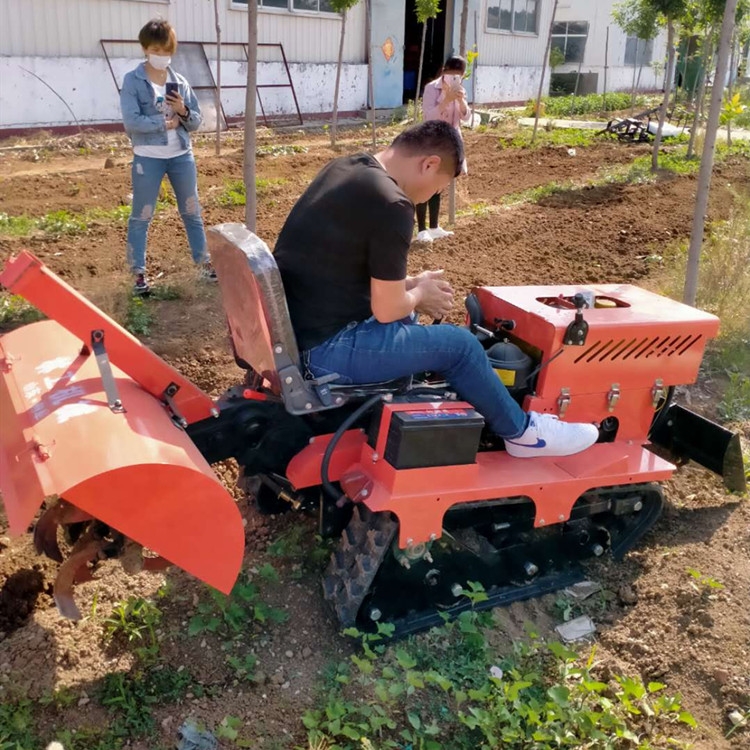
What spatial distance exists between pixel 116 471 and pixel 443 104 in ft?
21.7

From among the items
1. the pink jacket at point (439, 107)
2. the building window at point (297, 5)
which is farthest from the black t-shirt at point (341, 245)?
the building window at point (297, 5)

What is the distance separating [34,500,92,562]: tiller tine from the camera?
2.50m

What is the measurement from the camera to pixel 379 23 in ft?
66.2

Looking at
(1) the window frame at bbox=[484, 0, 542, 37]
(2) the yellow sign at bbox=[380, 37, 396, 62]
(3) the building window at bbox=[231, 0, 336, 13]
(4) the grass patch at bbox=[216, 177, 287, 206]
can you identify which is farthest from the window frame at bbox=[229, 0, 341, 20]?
(1) the window frame at bbox=[484, 0, 542, 37]

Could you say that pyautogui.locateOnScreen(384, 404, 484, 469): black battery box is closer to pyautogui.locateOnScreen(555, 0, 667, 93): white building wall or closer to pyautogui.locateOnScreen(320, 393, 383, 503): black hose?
pyautogui.locateOnScreen(320, 393, 383, 503): black hose

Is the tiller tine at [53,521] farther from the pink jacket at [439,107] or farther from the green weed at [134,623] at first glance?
the pink jacket at [439,107]

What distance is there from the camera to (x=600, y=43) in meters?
30.0

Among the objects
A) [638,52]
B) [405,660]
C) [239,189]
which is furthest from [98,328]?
[638,52]

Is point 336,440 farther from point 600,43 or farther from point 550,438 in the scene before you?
point 600,43

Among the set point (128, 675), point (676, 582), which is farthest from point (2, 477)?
point (676, 582)

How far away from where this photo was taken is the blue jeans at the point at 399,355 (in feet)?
9.69

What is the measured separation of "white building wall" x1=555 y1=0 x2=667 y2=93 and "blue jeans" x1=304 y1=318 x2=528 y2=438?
1129 inches

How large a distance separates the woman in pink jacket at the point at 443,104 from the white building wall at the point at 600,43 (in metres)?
23.1

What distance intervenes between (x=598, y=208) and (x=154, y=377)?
8435mm
